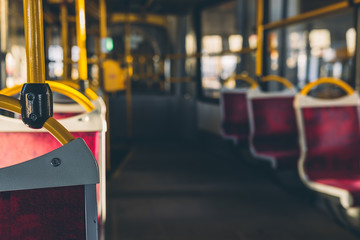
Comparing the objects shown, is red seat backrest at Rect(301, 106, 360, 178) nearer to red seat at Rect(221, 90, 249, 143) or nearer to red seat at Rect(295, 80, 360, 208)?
red seat at Rect(295, 80, 360, 208)

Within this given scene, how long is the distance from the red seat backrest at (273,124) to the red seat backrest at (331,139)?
2.97 feet

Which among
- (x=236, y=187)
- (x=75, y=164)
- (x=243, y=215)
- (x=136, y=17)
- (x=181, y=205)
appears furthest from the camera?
(x=136, y=17)

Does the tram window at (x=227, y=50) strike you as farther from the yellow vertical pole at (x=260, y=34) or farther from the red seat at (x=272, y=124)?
the red seat at (x=272, y=124)

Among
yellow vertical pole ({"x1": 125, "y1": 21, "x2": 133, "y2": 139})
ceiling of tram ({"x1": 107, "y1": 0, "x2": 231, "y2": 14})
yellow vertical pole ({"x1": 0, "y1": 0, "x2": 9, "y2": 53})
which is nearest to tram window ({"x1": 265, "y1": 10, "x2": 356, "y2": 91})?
ceiling of tram ({"x1": 107, "y1": 0, "x2": 231, "y2": 14})

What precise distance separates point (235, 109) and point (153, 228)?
212 centimetres

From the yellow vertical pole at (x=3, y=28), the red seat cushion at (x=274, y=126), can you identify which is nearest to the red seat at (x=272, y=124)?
the red seat cushion at (x=274, y=126)

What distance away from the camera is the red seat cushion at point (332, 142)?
2580mm

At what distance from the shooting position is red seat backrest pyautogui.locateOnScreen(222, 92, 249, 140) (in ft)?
14.8

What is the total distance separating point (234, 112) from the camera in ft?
14.9

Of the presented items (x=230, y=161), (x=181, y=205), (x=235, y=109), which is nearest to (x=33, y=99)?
(x=181, y=205)

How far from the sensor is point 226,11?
745cm

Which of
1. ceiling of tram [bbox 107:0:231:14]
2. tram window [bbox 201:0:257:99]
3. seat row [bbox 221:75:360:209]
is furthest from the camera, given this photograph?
ceiling of tram [bbox 107:0:231:14]

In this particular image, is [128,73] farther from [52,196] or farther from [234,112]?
[52,196]

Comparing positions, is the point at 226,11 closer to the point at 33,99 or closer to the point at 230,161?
the point at 230,161
